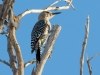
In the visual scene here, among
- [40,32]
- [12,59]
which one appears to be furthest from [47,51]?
[40,32]

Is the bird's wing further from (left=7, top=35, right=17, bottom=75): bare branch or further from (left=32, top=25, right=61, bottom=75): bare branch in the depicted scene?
(left=7, top=35, right=17, bottom=75): bare branch

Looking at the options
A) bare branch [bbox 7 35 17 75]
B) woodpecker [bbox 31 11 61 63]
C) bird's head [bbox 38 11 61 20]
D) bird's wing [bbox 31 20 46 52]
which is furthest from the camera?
bird's head [bbox 38 11 61 20]

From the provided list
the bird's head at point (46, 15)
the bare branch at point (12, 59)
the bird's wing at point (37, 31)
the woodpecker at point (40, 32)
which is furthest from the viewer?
the bird's head at point (46, 15)

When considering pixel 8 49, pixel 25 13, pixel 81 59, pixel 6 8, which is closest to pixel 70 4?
pixel 25 13

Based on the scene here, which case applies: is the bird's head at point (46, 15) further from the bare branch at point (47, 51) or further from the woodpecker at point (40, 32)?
the bare branch at point (47, 51)

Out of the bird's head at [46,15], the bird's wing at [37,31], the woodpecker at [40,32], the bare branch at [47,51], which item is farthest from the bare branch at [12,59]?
the bird's head at [46,15]

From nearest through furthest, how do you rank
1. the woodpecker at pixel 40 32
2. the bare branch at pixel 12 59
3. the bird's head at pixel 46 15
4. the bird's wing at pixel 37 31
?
1. the bare branch at pixel 12 59
2. the woodpecker at pixel 40 32
3. the bird's wing at pixel 37 31
4. the bird's head at pixel 46 15

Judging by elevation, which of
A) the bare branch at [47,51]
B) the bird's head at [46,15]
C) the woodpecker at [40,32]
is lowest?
the bare branch at [47,51]

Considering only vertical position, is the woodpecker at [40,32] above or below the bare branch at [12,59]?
above

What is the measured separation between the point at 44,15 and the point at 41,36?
1.22 metres

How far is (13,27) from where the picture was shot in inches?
120

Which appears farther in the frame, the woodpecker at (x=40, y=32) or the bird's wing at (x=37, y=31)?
the bird's wing at (x=37, y=31)

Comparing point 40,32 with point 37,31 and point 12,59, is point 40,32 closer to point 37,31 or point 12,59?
point 37,31

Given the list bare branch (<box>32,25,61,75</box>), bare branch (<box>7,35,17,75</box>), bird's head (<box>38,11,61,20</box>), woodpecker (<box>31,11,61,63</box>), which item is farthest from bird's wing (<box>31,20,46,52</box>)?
bare branch (<box>7,35,17,75</box>)
